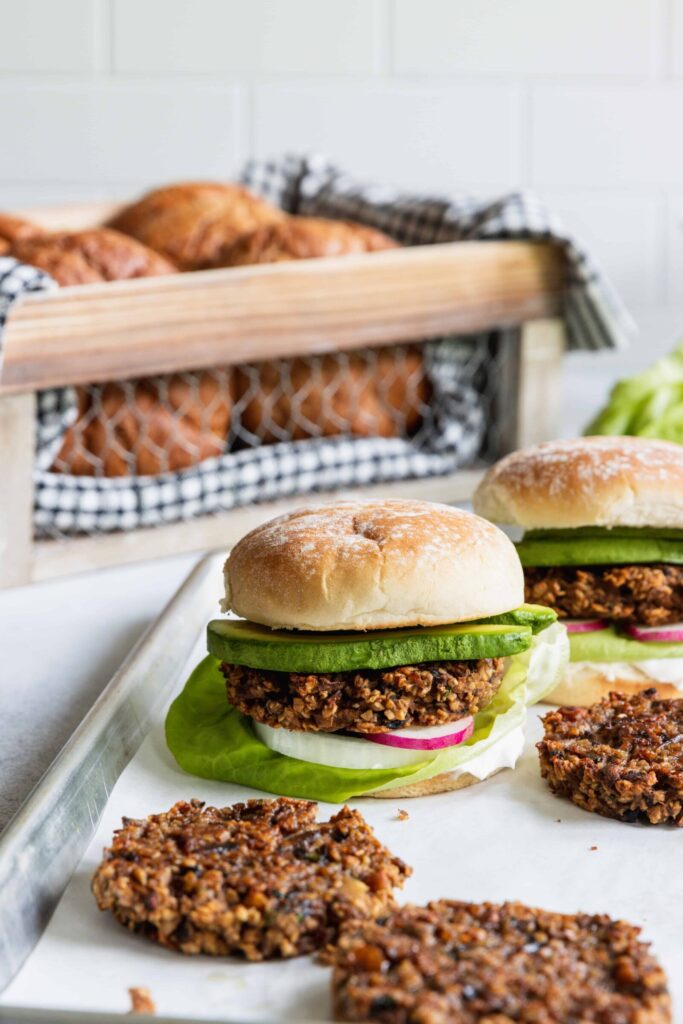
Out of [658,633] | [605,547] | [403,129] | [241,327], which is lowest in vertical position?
[658,633]

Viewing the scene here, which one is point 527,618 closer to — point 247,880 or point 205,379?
point 247,880

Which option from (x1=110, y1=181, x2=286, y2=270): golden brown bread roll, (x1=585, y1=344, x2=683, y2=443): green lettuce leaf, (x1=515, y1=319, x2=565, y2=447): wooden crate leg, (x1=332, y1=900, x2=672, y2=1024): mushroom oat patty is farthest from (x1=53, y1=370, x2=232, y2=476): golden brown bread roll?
(x1=332, y1=900, x2=672, y2=1024): mushroom oat patty

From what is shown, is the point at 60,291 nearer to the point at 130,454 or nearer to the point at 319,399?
the point at 130,454

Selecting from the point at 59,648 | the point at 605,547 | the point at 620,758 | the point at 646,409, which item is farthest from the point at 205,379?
the point at 620,758

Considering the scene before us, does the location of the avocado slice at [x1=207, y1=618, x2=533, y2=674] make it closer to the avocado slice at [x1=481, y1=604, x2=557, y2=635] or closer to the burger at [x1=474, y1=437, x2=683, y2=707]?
the avocado slice at [x1=481, y1=604, x2=557, y2=635]

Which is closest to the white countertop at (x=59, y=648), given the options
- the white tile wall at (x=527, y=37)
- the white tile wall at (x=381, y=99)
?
the white tile wall at (x=381, y=99)

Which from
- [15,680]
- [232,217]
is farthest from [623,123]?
[15,680]

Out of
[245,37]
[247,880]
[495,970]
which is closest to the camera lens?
[495,970]
